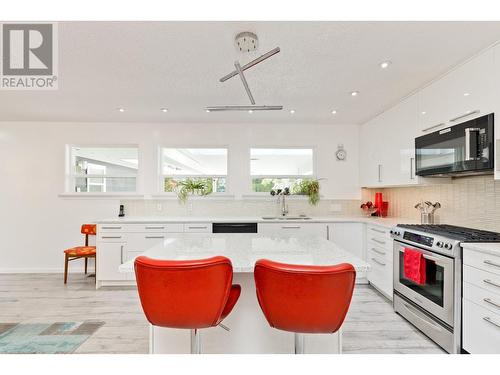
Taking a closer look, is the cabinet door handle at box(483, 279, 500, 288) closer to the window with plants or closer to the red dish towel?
the red dish towel

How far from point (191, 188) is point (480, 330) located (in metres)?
3.72

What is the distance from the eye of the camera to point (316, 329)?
49.0 inches

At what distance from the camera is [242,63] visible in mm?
2393

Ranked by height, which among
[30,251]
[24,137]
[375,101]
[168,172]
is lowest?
[30,251]

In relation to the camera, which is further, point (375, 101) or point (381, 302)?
point (375, 101)

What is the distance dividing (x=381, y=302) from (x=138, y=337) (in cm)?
268

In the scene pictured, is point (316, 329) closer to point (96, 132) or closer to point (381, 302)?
point (381, 302)

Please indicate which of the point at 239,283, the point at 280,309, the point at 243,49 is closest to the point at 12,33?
the point at 243,49

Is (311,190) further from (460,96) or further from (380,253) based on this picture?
(460,96)

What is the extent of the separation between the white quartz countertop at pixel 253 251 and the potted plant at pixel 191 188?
2.22 meters

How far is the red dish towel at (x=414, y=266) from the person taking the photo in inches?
93.8

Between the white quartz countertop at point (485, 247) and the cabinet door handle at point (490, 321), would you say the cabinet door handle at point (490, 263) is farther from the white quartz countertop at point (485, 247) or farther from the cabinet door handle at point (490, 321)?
the cabinet door handle at point (490, 321)

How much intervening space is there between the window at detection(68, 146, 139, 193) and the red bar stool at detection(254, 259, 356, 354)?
3.88 m

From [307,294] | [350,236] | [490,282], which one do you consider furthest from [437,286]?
[307,294]
